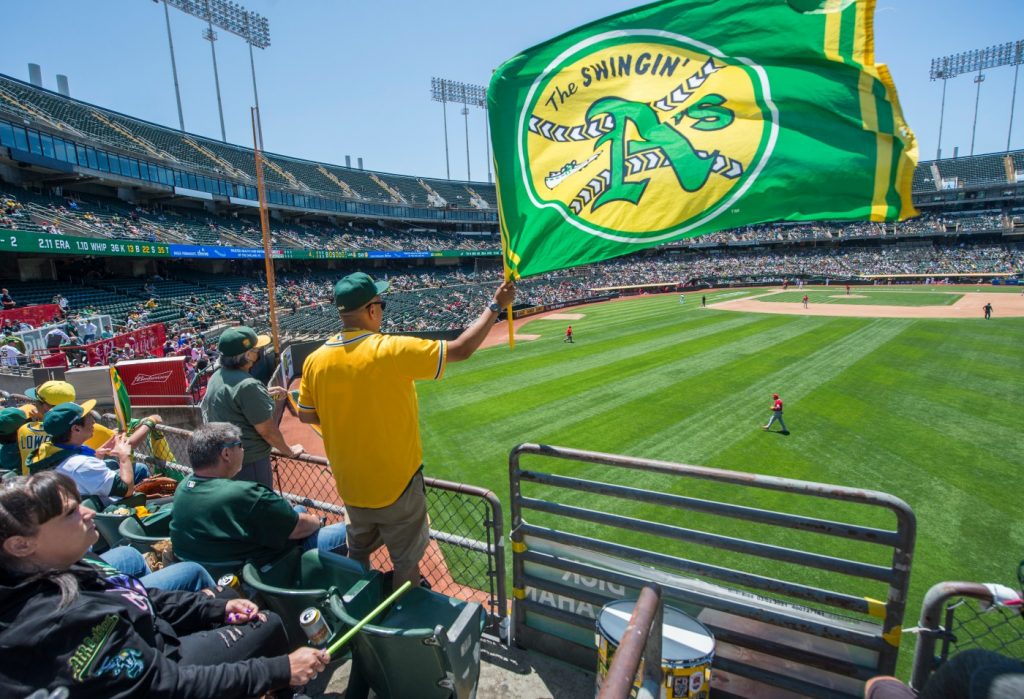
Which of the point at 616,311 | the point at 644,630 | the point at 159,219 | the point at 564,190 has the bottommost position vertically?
the point at 616,311

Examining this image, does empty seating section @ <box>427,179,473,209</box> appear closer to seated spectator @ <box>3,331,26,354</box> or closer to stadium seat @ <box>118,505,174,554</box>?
seated spectator @ <box>3,331,26,354</box>

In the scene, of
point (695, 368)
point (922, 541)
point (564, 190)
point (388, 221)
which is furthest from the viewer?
point (388, 221)

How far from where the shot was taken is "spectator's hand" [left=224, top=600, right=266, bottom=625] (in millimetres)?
2525

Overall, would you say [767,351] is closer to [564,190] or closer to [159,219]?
[564,190]

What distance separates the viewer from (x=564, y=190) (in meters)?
3.52

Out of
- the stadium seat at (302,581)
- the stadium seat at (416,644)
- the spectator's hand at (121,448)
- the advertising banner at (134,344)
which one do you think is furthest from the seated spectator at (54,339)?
the stadium seat at (416,644)

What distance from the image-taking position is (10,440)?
4918 millimetres

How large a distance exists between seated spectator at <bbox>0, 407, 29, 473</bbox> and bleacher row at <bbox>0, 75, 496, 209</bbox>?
3213cm

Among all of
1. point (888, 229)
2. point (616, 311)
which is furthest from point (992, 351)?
point (888, 229)

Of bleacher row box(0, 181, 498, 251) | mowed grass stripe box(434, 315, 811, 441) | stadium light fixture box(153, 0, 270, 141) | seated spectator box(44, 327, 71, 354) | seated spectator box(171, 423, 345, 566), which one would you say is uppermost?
stadium light fixture box(153, 0, 270, 141)

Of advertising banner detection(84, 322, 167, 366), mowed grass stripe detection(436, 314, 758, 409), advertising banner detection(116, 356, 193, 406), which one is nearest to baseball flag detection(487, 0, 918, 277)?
advertising banner detection(116, 356, 193, 406)

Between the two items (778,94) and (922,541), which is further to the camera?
(922,541)

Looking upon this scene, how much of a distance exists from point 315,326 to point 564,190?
26.4 metres

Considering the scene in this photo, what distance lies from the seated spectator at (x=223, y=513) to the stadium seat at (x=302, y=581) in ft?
0.37
